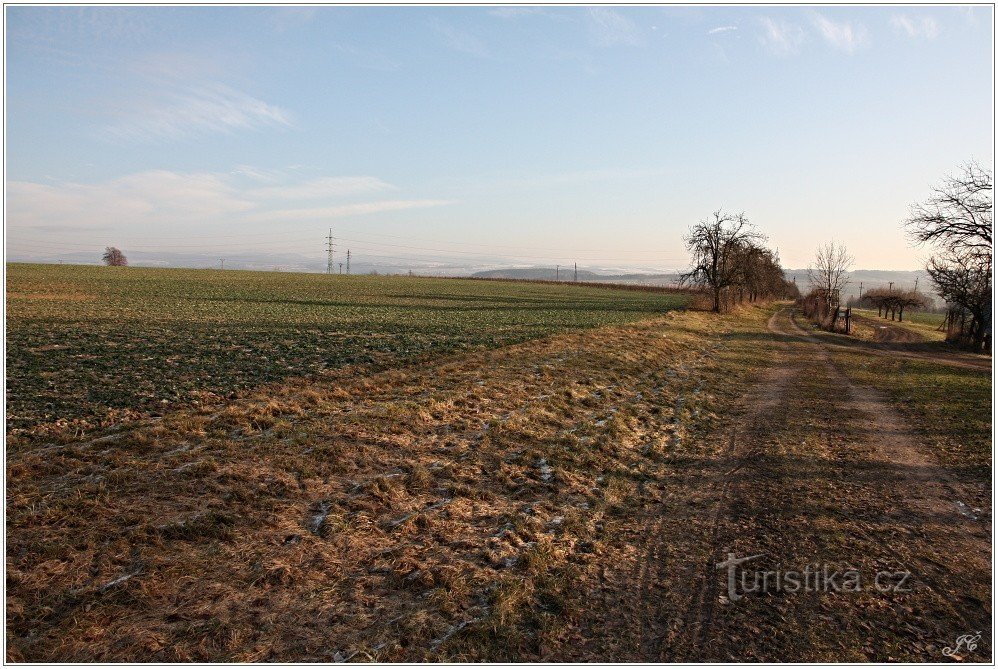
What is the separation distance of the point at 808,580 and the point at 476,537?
3.30 metres

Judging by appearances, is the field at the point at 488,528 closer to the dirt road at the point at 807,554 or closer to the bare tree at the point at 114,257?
the dirt road at the point at 807,554

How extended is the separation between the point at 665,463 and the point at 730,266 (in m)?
43.9

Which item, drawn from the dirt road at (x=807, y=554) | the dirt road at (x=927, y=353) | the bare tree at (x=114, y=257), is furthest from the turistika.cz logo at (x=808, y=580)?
the bare tree at (x=114, y=257)

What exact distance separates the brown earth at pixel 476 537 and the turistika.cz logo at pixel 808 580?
0.27 feet

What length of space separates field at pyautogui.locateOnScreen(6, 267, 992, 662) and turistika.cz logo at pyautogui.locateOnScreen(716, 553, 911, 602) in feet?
0.24

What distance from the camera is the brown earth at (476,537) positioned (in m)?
4.04

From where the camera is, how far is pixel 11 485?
610cm

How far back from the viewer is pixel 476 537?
18.5 feet

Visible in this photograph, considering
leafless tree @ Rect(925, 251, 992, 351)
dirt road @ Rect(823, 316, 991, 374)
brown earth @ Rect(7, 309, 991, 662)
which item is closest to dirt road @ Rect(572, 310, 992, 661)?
brown earth @ Rect(7, 309, 991, 662)

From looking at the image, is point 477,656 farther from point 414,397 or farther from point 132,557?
point 414,397

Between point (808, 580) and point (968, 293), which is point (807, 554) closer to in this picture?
point (808, 580)

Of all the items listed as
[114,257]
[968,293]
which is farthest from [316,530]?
[114,257]

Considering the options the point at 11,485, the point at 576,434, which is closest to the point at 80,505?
the point at 11,485

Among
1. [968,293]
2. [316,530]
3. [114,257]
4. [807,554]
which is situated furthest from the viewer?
[114,257]
